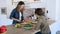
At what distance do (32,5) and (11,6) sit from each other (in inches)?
26.2

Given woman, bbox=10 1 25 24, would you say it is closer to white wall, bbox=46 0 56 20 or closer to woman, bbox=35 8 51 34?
white wall, bbox=46 0 56 20

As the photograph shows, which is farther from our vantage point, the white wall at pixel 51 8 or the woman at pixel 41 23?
the white wall at pixel 51 8

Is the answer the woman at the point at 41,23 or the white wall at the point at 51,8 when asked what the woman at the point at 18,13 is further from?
the woman at the point at 41,23

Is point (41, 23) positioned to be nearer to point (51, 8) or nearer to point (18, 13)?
point (18, 13)

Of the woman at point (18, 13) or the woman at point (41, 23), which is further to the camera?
the woman at point (18, 13)

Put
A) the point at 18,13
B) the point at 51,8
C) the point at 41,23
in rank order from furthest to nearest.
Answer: the point at 51,8 → the point at 18,13 → the point at 41,23

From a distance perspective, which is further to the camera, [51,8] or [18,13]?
[51,8]

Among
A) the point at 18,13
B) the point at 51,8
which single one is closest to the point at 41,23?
the point at 18,13

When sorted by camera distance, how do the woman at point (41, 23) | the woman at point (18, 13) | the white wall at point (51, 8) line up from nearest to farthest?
the woman at point (41, 23) < the woman at point (18, 13) < the white wall at point (51, 8)

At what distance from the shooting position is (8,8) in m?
4.98

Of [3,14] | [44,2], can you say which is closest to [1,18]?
[3,14]

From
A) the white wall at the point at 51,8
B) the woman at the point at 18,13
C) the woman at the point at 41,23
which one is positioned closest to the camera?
the woman at the point at 41,23

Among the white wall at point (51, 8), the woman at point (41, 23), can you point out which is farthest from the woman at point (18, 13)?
the woman at point (41, 23)

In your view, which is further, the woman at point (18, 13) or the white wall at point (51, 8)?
the white wall at point (51, 8)
